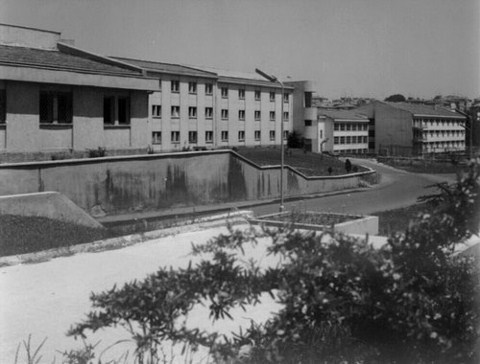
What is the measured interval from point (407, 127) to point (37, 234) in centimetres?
7979

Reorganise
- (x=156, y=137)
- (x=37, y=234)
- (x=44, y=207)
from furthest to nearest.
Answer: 1. (x=156, y=137)
2. (x=44, y=207)
3. (x=37, y=234)

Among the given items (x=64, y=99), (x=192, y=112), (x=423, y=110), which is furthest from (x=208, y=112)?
(x=423, y=110)

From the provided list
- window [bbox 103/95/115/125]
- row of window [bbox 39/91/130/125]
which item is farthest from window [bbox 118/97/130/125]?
window [bbox 103/95/115/125]

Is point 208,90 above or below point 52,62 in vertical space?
above

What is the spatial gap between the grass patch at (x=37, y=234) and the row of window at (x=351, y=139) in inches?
2750

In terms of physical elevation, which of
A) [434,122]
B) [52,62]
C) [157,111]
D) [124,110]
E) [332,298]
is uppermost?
[434,122]

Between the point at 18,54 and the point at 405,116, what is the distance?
70323mm

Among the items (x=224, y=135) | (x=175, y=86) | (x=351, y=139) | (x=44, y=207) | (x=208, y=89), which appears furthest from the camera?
(x=351, y=139)

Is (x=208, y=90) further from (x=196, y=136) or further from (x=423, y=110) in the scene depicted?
(x=423, y=110)

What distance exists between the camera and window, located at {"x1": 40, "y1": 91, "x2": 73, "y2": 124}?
22.6m

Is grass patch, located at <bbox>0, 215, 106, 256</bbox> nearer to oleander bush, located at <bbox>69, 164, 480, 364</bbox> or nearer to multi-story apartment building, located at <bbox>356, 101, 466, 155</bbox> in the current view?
oleander bush, located at <bbox>69, 164, 480, 364</bbox>

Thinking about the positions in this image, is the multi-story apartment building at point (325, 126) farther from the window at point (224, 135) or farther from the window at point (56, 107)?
the window at point (56, 107)

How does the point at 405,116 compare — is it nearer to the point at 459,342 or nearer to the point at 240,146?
the point at 240,146

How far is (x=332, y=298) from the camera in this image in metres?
3.04
